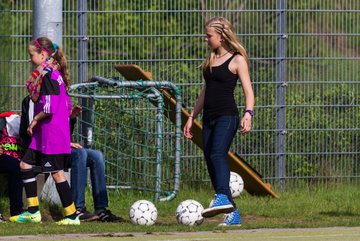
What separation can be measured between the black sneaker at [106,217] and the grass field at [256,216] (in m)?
0.29

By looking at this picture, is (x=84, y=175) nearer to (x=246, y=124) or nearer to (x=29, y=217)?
(x=29, y=217)

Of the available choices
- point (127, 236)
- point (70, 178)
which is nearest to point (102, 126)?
point (70, 178)

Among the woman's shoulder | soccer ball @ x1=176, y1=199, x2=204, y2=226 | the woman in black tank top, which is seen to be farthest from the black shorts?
the woman's shoulder

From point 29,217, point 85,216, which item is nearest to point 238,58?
→ point 85,216

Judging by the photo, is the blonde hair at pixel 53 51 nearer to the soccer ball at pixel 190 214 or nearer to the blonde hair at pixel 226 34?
the blonde hair at pixel 226 34

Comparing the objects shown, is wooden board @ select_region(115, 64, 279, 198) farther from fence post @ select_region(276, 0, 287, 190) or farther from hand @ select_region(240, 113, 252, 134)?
hand @ select_region(240, 113, 252, 134)

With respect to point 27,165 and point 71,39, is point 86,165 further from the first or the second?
point 71,39

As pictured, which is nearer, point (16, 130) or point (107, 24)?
point (16, 130)

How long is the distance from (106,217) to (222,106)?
1.74 m

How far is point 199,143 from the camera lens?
13117mm

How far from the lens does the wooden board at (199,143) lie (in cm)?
1255

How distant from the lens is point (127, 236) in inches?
360

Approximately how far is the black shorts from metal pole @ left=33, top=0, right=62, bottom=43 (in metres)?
1.82

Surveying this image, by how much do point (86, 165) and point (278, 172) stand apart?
3663 millimetres
